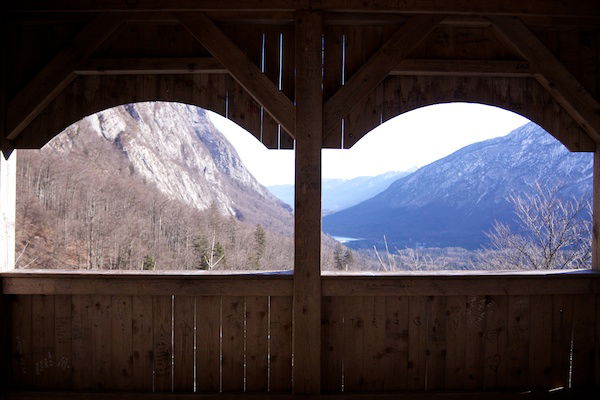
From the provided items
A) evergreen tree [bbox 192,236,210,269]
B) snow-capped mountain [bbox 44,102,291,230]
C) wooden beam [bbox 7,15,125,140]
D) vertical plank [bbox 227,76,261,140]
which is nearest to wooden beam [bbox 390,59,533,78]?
vertical plank [bbox 227,76,261,140]

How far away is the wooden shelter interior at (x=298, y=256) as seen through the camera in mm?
3900

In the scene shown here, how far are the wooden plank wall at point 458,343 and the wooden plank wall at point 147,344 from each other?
1.61 feet

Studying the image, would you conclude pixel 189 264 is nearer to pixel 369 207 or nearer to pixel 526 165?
pixel 526 165

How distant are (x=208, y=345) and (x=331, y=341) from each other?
0.97 metres

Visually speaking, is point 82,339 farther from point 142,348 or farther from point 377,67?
point 377,67

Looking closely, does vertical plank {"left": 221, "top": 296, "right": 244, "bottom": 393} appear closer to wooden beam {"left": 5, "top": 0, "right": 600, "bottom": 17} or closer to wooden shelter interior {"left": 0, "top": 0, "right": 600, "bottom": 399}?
wooden shelter interior {"left": 0, "top": 0, "right": 600, "bottom": 399}

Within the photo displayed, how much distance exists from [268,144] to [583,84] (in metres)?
2.65

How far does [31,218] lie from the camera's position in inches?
1446

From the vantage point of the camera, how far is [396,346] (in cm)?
409

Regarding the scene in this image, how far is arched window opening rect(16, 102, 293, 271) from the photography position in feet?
122

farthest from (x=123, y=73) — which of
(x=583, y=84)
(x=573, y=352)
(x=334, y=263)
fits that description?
(x=334, y=263)

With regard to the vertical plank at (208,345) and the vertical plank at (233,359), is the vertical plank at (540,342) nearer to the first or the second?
the vertical plank at (233,359)

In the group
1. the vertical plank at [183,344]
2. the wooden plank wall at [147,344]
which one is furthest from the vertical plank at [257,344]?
the vertical plank at [183,344]

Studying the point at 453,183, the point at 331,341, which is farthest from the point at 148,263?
the point at 453,183
